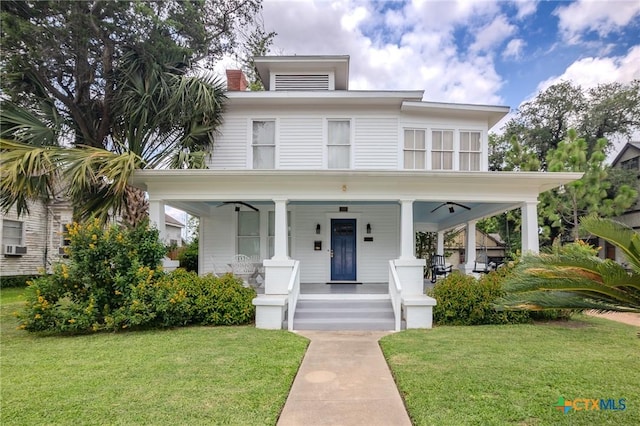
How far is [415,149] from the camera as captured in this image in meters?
11.6

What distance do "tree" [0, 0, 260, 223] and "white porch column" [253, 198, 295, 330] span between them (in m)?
3.35

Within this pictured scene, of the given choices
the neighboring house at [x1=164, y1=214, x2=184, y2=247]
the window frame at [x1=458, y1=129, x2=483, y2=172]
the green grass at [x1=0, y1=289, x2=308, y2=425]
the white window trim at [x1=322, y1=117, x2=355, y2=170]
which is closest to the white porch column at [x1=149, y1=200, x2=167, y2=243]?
the green grass at [x1=0, y1=289, x2=308, y2=425]

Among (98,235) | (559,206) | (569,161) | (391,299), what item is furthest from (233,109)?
(559,206)

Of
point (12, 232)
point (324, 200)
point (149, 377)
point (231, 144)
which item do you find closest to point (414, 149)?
point (324, 200)

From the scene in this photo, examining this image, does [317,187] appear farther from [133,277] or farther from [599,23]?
[599,23]

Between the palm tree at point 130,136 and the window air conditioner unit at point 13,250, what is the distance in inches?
371

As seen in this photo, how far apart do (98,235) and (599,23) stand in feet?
52.9

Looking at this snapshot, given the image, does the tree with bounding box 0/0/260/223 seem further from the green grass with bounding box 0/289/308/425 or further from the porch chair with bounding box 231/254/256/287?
the green grass with bounding box 0/289/308/425

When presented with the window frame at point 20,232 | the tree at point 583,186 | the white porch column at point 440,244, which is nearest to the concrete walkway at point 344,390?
the white porch column at point 440,244

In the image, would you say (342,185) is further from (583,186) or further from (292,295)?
(583,186)

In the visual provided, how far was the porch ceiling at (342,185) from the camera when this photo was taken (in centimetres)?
868

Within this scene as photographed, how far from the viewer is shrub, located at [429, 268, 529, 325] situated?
802 centimetres

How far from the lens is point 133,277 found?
7512mm

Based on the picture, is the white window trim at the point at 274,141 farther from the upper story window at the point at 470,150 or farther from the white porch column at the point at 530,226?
the white porch column at the point at 530,226
